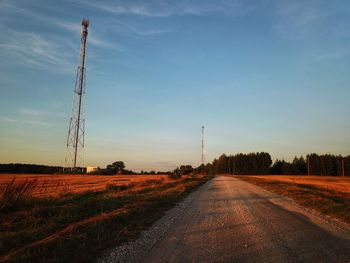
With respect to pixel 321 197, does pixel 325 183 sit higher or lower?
higher

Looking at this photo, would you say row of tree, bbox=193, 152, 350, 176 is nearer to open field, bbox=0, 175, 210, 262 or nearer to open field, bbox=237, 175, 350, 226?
open field, bbox=237, 175, 350, 226

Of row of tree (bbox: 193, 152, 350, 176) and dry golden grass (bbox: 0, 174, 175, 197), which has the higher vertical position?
row of tree (bbox: 193, 152, 350, 176)

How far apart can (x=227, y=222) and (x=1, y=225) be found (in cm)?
733

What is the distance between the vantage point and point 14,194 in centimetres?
1418

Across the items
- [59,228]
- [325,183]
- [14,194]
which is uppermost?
[325,183]

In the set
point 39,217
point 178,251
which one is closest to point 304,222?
point 178,251

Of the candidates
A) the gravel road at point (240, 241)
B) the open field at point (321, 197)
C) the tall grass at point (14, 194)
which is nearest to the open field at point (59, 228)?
the tall grass at point (14, 194)

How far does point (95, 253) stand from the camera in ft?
24.7

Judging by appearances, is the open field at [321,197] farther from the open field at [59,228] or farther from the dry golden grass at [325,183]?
the open field at [59,228]

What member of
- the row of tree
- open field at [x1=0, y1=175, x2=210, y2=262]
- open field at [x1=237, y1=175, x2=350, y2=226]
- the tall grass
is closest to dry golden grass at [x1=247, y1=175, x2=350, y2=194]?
open field at [x1=237, y1=175, x2=350, y2=226]

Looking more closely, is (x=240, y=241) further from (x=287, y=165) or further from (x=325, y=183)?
(x=287, y=165)

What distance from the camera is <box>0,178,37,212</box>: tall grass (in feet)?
44.3

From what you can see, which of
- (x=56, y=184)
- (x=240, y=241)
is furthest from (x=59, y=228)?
(x=56, y=184)

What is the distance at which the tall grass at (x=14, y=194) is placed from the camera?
13.5 metres
